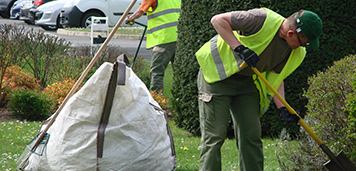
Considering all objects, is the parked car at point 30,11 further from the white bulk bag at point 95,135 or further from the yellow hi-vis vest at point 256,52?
the yellow hi-vis vest at point 256,52

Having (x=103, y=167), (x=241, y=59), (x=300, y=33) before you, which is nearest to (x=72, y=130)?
(x=103, y=167)

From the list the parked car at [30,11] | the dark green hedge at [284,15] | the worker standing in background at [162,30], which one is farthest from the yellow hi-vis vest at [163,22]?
the parked car at [30,11]

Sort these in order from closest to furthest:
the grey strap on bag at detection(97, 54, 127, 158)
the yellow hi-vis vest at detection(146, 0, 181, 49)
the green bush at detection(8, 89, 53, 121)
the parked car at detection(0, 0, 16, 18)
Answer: the grey strap on bag at detection(97, 54, 127, 158) < the green bush at detection(8, 89, 53, 121) < the yellow hi-vis vest at detection(146, 0, 181, 49) < the parked car at detection(0, 0, 16, 18)

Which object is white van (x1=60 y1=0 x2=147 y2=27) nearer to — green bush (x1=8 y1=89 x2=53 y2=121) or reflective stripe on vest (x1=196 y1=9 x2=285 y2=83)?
green bush (x1=8 y1=89 x2=53 y2=121)

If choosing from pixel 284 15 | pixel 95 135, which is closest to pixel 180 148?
pixel 95 135

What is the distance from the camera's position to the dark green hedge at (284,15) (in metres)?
5.11

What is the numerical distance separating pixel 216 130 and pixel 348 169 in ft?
3.41

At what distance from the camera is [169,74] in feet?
33.6

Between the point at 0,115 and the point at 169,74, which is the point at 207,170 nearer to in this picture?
the point at 0,115

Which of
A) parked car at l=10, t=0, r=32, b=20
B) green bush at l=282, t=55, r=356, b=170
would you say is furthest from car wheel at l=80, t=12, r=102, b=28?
green bush at l=282, t=55, r=356, b=170

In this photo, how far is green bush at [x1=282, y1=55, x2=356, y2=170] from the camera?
324cm

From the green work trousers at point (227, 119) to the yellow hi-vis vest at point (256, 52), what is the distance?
93 millimetres

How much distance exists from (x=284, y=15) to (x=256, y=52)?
2013mm

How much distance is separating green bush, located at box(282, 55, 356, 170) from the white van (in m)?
13.3
